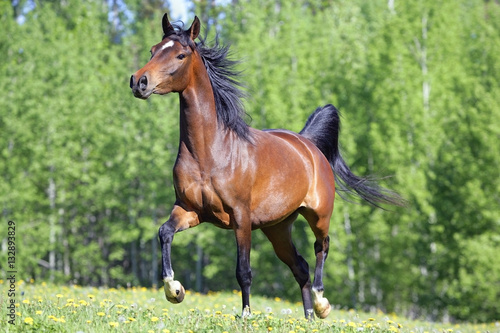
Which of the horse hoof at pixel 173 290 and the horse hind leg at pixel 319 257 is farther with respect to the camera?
the horse hind leg at pixel 319 257

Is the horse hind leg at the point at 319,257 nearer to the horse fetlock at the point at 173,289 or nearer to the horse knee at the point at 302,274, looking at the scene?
the horse knee at the point at 302,274

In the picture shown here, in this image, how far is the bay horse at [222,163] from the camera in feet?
19.6

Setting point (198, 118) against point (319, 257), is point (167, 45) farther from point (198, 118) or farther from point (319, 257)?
point (319, 257)

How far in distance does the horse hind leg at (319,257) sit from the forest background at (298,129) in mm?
12641

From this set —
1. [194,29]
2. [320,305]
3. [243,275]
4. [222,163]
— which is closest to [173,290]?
[243,275]

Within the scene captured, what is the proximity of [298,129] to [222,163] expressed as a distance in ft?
58.5

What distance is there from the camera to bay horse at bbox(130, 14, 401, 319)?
19.6 ft

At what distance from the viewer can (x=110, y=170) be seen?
96.2 ft

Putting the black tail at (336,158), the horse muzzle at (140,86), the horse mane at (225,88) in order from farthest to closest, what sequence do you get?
the black tail at (336,158) → the horse mane at (225,88) → the horse muzzle at (140,86)

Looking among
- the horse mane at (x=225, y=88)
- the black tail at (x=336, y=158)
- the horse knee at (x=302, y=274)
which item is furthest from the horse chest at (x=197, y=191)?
the black tail at (x=336, y=158)

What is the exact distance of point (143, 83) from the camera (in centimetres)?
571

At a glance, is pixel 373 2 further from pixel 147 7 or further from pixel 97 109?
pixel 97 109

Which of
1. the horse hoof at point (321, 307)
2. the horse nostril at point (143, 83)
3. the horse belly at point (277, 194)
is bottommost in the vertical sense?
the horse hoof at point (321, 307)

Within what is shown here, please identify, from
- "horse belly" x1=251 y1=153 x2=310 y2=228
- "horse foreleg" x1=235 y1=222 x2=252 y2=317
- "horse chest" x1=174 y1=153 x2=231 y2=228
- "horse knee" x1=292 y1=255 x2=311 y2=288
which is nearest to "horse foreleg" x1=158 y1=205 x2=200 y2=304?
"horse chest" x1=174 y1=153 x2=231 y2=228
